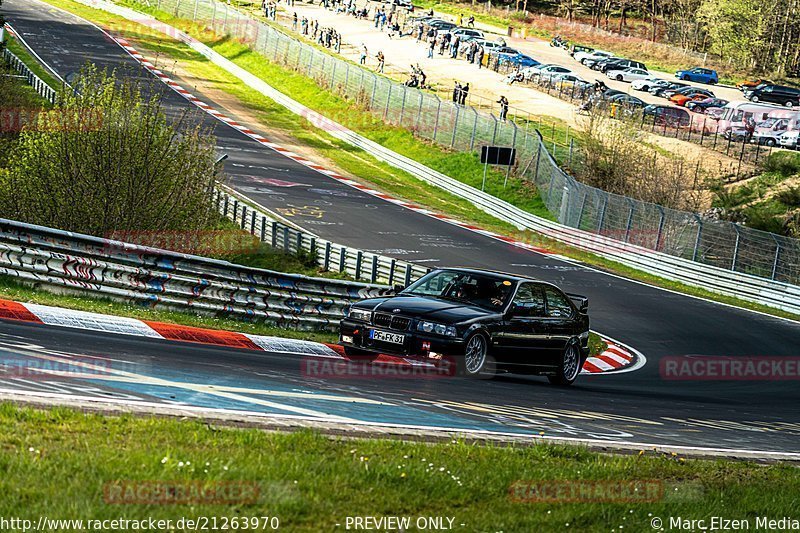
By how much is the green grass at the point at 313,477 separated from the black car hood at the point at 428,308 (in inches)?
206

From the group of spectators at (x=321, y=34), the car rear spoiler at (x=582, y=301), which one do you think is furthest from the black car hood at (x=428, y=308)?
the group of spectators at (x=321, y=34)

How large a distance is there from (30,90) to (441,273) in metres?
40.8

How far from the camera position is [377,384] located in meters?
11.0

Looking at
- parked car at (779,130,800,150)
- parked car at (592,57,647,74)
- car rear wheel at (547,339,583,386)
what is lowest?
car rear wheel at (547,339,583,386)

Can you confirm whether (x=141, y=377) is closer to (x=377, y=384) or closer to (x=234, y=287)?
(x=377, y=384)

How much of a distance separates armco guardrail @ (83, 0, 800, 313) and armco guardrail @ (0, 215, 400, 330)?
618 inches

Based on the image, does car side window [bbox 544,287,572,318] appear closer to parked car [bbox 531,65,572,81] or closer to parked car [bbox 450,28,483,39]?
parked car [bbox 531,65,572,81]

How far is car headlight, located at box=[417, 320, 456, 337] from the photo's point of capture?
42.3 ft

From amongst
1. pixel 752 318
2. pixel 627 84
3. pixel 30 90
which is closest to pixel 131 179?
pixel 752 318

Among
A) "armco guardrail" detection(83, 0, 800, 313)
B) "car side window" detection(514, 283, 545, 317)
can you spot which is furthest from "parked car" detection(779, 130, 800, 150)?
"car side window" detection(514, 283, 545, 317)

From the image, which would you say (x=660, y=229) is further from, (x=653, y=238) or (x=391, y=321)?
(x=391, y=321)

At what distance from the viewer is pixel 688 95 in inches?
2840

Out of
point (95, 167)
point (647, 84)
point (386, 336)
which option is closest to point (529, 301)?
A: point (386, 336)

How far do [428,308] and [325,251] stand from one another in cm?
1444
